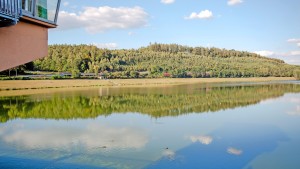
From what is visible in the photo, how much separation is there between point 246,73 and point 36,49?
97006mm

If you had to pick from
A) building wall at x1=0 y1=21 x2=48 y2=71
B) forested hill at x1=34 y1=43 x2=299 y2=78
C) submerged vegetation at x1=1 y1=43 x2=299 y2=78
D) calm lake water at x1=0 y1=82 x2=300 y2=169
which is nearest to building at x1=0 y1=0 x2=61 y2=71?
building wall at x1=0 y1=21 x2=48 y2=71

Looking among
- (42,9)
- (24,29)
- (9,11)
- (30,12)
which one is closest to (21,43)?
(24,29)

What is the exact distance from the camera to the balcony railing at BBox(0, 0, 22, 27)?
446 centimetres

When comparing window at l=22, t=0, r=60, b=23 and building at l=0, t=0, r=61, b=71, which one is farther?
window at l=22, t=0, r=60, b=23

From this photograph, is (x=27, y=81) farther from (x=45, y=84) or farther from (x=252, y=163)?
(x=252, y=163)

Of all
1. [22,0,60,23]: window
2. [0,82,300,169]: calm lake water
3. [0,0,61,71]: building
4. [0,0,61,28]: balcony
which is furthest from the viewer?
[0,82,300,169]: calm lake water

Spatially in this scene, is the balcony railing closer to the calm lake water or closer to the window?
the window

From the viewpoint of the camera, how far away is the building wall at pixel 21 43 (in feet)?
18.5

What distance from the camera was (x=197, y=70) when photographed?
93000 millimetres

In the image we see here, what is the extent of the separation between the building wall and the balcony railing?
0.73 m

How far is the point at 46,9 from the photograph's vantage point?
6.71 m

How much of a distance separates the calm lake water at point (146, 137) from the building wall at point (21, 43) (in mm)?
5302

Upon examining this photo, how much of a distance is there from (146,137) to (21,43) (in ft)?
34.9

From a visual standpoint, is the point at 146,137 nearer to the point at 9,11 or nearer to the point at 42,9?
the point at 42,9
